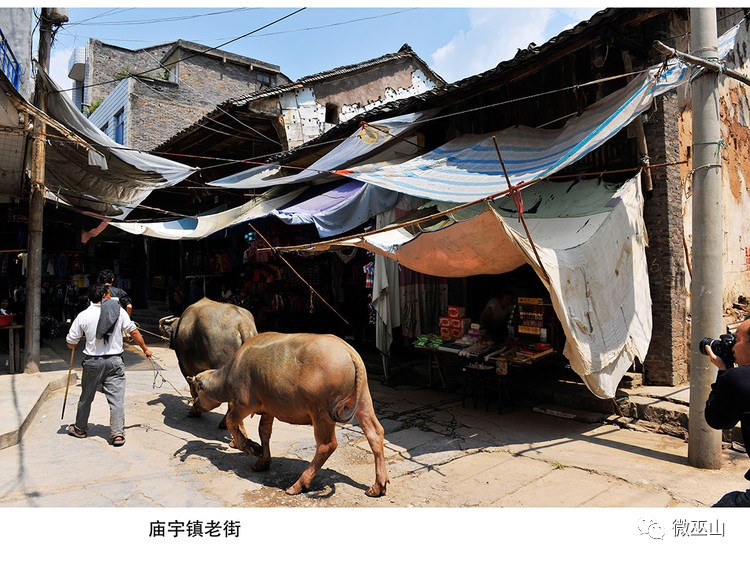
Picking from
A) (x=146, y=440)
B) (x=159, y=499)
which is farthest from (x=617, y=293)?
(x=146, y=440)

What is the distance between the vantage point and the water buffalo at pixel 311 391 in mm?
4305

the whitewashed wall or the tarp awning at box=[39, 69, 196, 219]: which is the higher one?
the whitewashed wall

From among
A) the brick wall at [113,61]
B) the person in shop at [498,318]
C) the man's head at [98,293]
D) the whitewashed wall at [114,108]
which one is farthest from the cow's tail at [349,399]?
the brick wall at [113,61]

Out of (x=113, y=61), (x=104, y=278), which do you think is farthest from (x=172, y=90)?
(x=104, y=278)

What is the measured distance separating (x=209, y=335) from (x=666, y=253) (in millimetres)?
5937

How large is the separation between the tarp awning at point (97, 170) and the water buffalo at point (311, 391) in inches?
227

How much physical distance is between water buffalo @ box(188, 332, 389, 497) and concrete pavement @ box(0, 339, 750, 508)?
0.45 m

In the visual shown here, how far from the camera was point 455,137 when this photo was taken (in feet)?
29.2

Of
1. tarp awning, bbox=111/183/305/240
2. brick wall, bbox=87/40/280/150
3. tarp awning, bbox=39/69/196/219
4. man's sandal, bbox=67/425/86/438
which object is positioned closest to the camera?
man's sandal, bbox=67/425/86/438

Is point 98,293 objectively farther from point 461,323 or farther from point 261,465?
point 461,323

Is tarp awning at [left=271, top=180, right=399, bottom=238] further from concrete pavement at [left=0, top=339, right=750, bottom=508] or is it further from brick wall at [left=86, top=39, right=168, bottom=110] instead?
brick wall at [left=86, top=39, right=168, bottom=110]

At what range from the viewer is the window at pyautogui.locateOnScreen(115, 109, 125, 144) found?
65.6 feet

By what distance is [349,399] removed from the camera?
4.35 metres

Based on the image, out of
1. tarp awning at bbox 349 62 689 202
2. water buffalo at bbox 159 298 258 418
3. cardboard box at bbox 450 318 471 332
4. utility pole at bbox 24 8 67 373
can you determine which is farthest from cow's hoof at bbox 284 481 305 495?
utility pole at bbox 24 8 67 373
